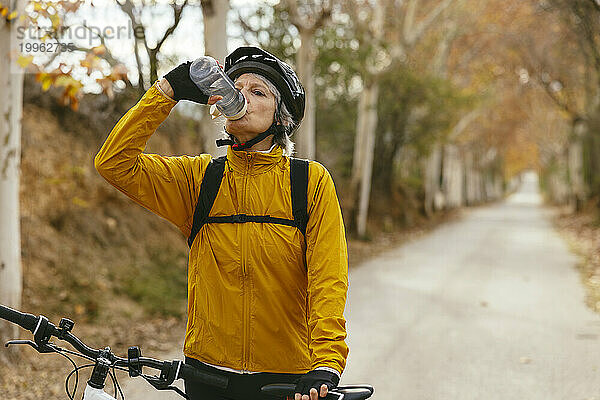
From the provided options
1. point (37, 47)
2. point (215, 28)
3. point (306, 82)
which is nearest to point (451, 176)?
point (306, 82)

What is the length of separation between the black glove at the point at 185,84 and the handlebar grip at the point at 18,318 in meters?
0.91

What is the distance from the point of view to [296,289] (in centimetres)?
244

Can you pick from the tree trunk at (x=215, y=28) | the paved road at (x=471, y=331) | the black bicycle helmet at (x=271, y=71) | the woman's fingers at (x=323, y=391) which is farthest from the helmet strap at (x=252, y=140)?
the tree trunk at (x=215, y=28)

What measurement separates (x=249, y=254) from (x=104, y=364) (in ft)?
2.09

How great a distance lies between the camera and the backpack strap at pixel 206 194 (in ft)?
7.99

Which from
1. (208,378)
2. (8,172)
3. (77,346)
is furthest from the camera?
(8,172)

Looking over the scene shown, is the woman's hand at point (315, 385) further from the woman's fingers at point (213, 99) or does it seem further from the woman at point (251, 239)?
the woman's fingers at point (213, 99)

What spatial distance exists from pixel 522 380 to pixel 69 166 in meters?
7.34

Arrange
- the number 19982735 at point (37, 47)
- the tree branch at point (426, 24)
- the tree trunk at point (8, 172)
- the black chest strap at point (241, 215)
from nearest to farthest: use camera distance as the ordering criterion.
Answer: the black chest strap at point (241, 215), the tree trunk at point (8, 172), the number 19982735 at point (37, 47), the tree branch at point (426, 24)

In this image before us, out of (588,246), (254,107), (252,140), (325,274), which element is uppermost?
(254,107)

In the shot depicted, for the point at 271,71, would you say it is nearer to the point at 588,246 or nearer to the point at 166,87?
the point at 166,87

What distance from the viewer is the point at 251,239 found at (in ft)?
7.68

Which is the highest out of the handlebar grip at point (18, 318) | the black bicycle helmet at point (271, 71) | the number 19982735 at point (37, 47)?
the number 19982735 at point (37, 47)

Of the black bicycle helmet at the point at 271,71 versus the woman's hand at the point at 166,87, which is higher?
the black bicycle helmet at the point at 271,71
